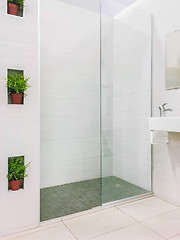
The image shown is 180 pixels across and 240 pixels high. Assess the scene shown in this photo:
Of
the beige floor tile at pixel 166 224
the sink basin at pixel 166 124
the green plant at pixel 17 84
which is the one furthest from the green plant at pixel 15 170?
the sink basin at pixel 166 124

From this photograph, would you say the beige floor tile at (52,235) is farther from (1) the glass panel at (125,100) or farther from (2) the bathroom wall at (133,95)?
(2) the bathroom wall at (133,95)

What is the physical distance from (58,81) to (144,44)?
112cm

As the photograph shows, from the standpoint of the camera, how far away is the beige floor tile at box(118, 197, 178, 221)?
78.0 inches

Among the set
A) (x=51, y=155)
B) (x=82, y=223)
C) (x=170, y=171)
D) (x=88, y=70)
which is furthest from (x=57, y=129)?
(x=170, y=171)

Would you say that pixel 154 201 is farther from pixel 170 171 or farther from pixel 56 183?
pixel 56 183

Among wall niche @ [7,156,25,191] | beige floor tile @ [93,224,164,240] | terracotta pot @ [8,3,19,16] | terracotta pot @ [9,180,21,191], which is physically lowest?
beige floor tile @ [93,224,164,240]

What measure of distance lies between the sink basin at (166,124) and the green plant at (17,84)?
1.24m

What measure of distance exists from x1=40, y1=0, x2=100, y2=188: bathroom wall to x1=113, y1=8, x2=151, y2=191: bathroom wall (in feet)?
1.85

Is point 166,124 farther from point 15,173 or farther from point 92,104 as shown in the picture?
point 15,173

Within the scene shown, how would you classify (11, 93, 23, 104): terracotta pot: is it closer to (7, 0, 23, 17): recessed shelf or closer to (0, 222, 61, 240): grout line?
(7, 0, 23, 17): recessed shelf

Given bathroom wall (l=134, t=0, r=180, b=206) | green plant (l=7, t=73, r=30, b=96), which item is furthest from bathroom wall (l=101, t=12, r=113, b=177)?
green plant (l=7, t=73, r=30, b=96)

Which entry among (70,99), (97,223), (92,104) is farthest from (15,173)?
(92,104)

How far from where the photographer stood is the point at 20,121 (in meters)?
1.68

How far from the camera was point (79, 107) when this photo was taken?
2.74 m
